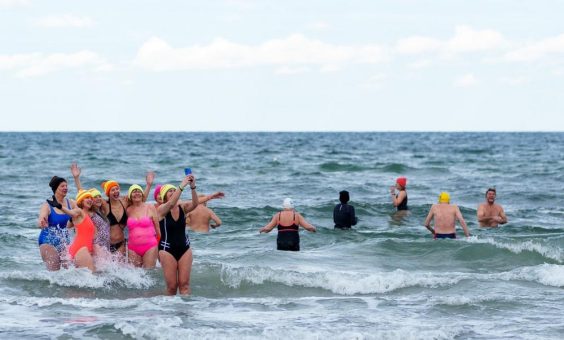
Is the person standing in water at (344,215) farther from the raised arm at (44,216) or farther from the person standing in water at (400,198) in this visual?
the raised arm at (44,216)

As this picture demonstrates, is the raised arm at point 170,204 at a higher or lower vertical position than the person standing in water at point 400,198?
higher

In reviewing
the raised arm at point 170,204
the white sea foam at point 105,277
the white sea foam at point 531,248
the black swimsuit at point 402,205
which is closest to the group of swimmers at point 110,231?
the white sea foam at point 105,277

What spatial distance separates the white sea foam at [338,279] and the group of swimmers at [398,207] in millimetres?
1789

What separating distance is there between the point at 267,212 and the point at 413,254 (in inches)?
366

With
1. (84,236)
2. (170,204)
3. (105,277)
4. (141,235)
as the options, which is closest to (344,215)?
(105,277)

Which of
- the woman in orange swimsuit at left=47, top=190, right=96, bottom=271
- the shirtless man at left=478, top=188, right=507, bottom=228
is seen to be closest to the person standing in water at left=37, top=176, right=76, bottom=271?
the woman in orange swimsuit at left=47, top=190, right=96, bottom=271

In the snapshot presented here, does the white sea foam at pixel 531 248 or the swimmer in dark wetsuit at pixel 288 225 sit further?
the white sea foam at pixel 531 248

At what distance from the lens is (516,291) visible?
12.8m

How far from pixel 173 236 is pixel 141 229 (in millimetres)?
897

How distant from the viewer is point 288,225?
16.3 m

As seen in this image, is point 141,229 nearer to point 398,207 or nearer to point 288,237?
point 288,237

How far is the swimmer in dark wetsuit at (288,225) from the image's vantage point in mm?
16031

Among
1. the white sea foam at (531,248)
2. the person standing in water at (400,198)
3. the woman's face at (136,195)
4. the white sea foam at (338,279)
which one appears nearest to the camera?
the woman's face at (136,195)

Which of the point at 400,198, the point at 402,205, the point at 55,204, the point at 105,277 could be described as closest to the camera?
the point at 55,204
